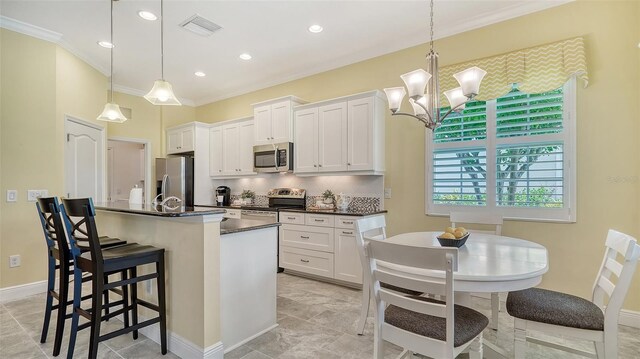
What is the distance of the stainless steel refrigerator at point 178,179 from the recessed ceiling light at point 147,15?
2783 mm

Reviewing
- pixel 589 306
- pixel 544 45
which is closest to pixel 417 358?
pixel 589 306

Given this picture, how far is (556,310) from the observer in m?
1.77

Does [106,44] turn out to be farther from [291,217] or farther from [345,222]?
[345,222]

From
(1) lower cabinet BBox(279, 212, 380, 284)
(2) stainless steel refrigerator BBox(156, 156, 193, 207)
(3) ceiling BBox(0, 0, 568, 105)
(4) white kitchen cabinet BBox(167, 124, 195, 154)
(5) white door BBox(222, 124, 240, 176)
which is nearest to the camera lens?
(3) ceiling BBox(0, 0, 568, 105)

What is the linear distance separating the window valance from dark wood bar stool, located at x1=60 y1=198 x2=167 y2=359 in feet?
11.3

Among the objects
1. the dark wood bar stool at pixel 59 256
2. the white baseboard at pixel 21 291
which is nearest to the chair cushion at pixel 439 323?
the dark wood bar stool at pixel 59 256

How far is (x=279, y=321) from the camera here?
9.13ft

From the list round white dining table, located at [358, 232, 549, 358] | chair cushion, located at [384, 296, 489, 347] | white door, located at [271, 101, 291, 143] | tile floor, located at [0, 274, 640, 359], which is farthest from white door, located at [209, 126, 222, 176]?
chair cushion, located at [384, 296, 489, 347]

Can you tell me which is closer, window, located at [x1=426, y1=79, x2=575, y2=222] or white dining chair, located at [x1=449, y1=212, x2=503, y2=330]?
white dining chair, located at [x1=449, y1=212, x2=503, y2=330]

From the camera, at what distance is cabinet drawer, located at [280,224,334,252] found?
12.8 ft

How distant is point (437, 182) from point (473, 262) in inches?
78.9

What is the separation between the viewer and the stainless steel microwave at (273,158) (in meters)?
4.55

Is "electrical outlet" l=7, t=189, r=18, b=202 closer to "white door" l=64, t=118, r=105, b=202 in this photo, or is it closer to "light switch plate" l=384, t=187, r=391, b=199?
"white door" l=64, t=118, r=105, b=202

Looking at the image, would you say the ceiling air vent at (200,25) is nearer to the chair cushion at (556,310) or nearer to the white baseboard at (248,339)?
the white baseboard at (248,339)
